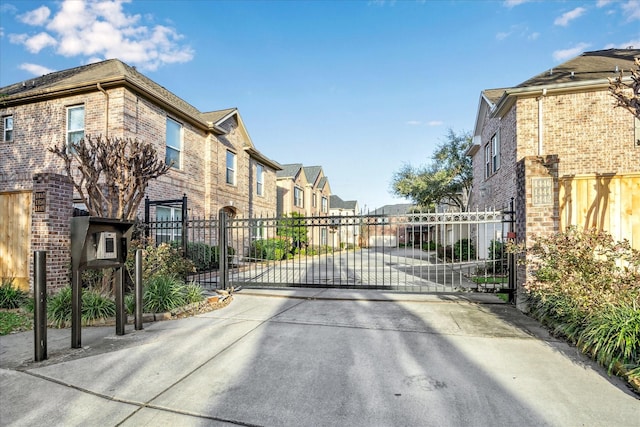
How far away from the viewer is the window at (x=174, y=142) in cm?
1304

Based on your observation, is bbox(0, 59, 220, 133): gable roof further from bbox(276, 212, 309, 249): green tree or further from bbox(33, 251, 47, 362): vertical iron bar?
bbox(33, 251, 47, 362): vertical iron bar

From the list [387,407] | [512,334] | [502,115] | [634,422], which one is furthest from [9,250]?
[502,115]

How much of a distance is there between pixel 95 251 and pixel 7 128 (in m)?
12.7

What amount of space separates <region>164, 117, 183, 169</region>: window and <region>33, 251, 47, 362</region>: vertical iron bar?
980 cm

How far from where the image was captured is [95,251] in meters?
4.43

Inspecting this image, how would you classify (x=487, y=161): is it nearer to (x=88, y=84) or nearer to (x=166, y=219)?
(x=166, y=219)

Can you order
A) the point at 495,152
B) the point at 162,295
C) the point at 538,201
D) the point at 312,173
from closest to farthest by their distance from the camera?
1. the point at 538,201
2. the point at 162,295
3. the point at 495,152
4. the point at 312,173

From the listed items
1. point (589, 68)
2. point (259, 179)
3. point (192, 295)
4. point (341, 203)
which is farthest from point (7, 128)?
point (341, 203)

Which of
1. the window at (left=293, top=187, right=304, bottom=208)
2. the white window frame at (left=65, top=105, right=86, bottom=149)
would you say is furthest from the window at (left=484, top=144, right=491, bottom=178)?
the white window frame at (left=65, top=105, right=86, bottom=149)

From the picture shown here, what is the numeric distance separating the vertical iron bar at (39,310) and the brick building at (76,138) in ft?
9.75

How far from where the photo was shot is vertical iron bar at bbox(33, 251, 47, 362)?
3684mm

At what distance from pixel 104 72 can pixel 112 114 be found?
2136 mm

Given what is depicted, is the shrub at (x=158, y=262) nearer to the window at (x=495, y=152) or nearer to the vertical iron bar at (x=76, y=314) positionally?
the vertical iron bar at (x=76, y=314)

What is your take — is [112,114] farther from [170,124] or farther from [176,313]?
[176,313]
